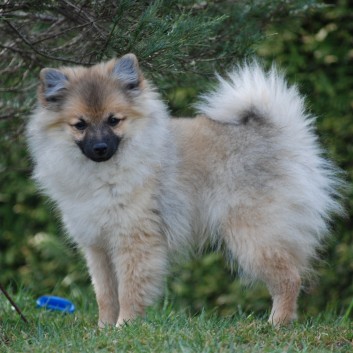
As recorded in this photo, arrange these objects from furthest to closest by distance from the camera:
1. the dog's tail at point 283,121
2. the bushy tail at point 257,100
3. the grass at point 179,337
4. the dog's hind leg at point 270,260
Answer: the bushy tail at point 257,100
the dog's tail at point 283,121
the dog's hind leg at point 270,260
the grass at point 179,337

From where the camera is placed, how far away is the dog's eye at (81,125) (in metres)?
5.44

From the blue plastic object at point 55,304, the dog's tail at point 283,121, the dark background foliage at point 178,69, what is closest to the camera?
the dark background foliage at point 178,69

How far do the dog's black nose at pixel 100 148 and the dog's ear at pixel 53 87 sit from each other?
45cm

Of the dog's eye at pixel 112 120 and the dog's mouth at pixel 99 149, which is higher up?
the dog's eye at pixel 112 120

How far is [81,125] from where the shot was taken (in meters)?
5.45

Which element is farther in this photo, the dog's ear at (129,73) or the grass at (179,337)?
the dog's ear at (129,73)

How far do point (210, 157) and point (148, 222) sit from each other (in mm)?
643

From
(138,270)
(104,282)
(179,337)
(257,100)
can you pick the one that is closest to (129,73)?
(257,100)

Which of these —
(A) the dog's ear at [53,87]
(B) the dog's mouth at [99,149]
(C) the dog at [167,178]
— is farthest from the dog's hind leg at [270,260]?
(A) the dog's ear at [53,87]

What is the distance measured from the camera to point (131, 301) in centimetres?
559

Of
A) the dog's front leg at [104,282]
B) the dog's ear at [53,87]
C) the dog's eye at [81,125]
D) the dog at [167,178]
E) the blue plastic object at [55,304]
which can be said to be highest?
the dog's ear at [53,87]

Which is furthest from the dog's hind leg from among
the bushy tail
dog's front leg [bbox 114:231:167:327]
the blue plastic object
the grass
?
the blue plastic object

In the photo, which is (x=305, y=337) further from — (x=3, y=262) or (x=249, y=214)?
(x=3, y=262)

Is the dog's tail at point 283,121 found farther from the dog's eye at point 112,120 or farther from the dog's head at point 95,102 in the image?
the dog's eye at point 112,120
